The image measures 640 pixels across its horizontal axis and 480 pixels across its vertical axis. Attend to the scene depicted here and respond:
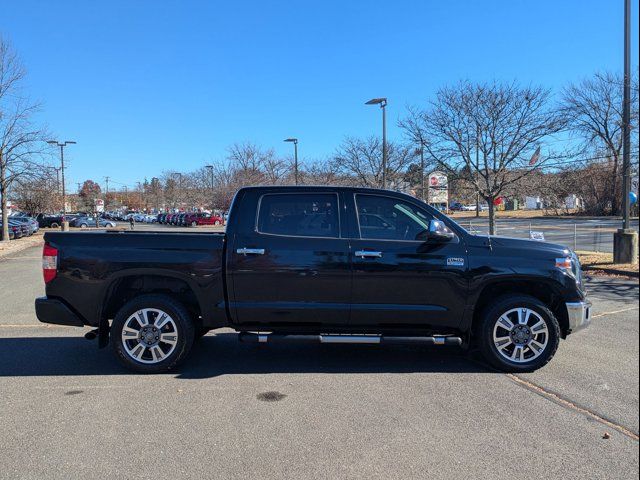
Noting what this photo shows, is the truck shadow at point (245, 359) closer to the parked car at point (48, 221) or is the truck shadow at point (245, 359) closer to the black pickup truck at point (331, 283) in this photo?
the black pickup truck at point (331, 283)

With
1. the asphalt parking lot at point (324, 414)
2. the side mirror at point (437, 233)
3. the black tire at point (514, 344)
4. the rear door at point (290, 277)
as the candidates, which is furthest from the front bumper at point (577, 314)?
the rear door at point (290, 277)

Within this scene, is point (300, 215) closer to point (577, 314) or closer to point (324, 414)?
point (324, 414)

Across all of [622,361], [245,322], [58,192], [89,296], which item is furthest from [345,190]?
[58,192]

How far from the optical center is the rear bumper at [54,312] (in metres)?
5.11

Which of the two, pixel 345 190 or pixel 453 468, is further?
pixel 345 190

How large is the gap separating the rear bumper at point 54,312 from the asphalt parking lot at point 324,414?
Result: 0.57 meters

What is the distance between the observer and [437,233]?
4844mm

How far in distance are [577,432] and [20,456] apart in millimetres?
3987

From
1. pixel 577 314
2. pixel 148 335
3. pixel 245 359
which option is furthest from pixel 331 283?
pixel 577 314

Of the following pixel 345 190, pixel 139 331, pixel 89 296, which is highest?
pixel 345 190

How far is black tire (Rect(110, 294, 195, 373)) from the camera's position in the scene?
16.6 ft

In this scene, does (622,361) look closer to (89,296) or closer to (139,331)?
(139,331)

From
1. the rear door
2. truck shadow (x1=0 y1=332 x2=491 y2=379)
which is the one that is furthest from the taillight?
the rear door

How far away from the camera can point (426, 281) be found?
4.98 meters
